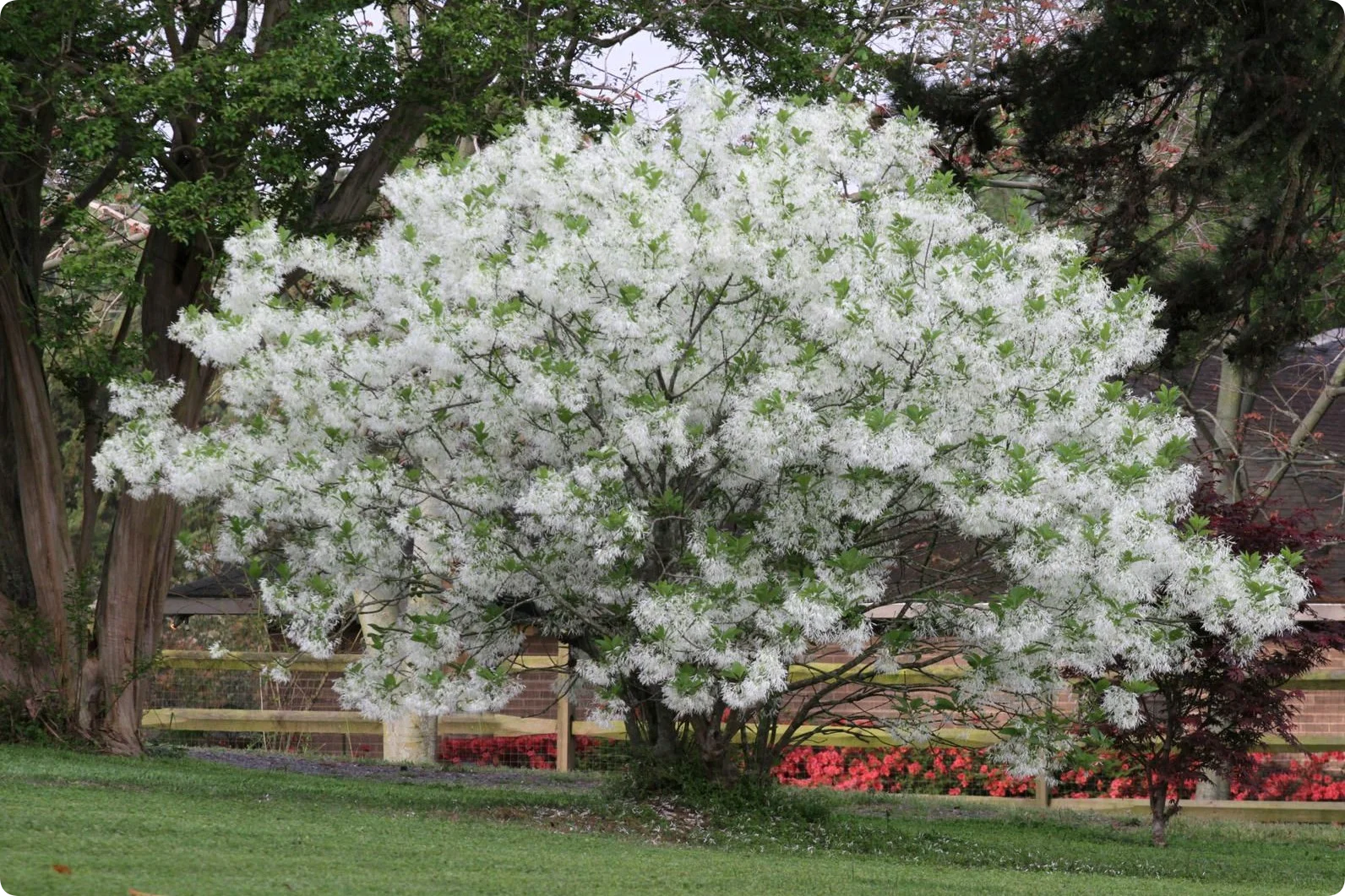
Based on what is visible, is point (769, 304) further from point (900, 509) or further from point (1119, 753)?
point (1119, 753)

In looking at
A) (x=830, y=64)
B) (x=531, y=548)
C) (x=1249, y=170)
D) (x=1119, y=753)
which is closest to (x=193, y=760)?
(x=531, y=548)

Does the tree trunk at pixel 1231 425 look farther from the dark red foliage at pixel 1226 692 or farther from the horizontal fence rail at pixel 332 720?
the dark red foliage at pixel 1226 692

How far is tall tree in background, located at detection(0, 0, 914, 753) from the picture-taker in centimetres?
991

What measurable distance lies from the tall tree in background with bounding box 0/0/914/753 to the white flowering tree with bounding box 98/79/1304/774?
2.08m

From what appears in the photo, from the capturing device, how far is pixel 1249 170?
1234cm

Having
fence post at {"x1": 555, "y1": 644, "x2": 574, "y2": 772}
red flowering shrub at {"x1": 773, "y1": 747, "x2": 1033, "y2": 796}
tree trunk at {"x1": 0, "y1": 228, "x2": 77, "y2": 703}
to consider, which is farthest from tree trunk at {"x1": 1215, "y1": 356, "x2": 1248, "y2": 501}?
tree trunk at {"x1": 0, "y1": 228, "x2": 77, "y2": 703}

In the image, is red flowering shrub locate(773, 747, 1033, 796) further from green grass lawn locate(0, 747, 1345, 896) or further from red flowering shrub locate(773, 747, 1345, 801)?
green grass lawn locate(0, 747, 1345, 896)

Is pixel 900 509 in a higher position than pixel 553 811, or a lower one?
higher

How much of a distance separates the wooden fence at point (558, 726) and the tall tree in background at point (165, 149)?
1.05 meters

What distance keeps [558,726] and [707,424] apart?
7.50m

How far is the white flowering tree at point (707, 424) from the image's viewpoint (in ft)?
24.1

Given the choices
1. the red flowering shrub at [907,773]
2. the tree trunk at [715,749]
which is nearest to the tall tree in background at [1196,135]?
the red flowering shrub at [907,773]

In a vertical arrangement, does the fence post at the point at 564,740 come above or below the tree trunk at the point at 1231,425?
below

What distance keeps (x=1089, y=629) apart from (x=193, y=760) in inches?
297
